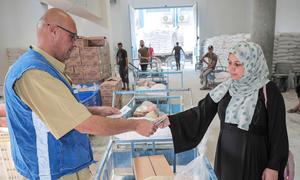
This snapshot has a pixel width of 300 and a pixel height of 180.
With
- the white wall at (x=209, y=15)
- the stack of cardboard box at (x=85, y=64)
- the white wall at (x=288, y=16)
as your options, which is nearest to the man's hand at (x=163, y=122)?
the stack of cardboard box at (x=85, y=64)

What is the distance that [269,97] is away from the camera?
66.4 inches

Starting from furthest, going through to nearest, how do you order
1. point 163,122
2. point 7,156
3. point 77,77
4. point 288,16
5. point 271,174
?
point 288,16 → point 77,77 → point 7,156 → point 163,122 → point 271,174

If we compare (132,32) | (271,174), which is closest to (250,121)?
(271,174)

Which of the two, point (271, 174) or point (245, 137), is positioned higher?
point (245, 137)

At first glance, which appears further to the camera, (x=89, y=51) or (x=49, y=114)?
(x=89, y=51)

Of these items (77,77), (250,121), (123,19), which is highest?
(123,19)

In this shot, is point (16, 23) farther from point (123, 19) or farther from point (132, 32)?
point (132, 32)

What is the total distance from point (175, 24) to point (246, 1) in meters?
3.83

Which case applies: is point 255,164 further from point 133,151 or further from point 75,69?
point 75,69

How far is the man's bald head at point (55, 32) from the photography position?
1261 millimetres

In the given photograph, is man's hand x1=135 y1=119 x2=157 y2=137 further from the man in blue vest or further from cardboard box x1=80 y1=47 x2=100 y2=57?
cardboard box x1=80 y1=47 x2=100 y2=57

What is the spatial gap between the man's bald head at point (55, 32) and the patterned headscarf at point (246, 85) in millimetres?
1053

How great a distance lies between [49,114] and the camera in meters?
1.15

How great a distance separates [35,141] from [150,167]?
4.28 ft
